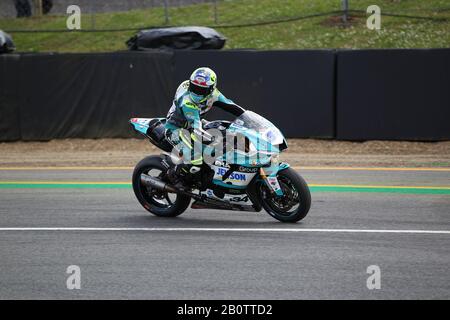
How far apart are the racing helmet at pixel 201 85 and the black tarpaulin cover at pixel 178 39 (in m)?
9.66

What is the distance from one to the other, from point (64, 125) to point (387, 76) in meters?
7.00

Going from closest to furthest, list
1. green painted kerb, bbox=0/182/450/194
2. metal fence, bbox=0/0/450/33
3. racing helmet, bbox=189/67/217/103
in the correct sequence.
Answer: racing helmet, bbox=189/67/217/103
green painted kerb, bbox=0/182/450/194
metal fence, bbox=0/0/450/33

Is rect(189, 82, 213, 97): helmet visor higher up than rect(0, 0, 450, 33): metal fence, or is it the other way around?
rect(0, 0, 450, 33): metal fence

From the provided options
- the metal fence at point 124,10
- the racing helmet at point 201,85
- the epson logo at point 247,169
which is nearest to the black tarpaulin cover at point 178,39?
the metal fence at point 124,10

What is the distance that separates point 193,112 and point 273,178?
120 centimetres

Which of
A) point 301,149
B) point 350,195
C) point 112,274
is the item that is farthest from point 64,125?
point 112,274

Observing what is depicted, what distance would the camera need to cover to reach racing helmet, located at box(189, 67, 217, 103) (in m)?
9.43

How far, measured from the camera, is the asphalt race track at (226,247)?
6.90 meters

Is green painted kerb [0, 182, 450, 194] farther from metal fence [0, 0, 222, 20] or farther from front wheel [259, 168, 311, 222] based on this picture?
metal fence [0, 0, 222, 20]

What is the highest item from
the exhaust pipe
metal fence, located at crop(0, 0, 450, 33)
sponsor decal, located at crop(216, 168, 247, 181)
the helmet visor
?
metal fence, located at crop(0, 0, 450, 33)

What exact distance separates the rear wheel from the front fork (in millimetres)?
1216

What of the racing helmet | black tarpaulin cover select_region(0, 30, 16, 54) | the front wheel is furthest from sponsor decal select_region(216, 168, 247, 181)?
black tarpaulin cover select_region(0, 30, 16, 54)

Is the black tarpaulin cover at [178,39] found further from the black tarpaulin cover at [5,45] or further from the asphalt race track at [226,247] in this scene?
the asphalt race track at [226,247]
